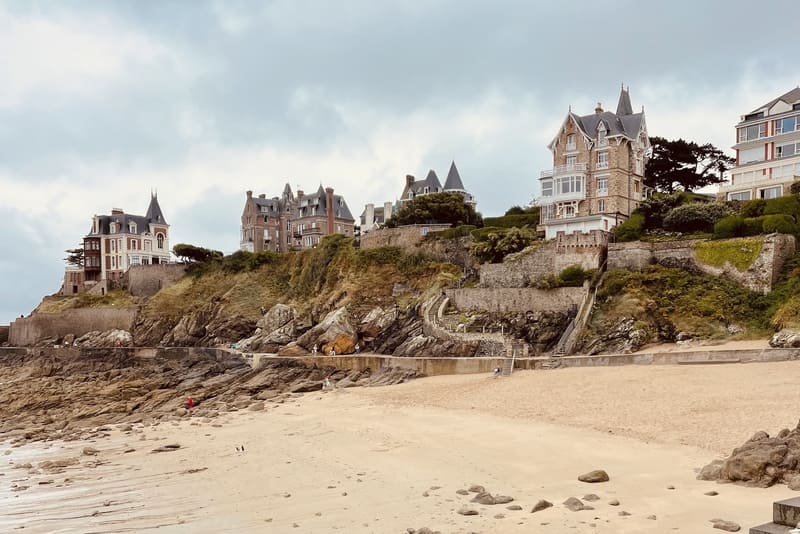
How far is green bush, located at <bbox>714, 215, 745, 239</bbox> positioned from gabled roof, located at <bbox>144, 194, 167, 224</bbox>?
53.2m

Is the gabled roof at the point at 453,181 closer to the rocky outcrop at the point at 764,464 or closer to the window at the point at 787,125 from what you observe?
the window at the point at 787,125

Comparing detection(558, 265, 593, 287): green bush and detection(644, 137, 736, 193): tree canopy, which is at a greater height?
detection(644, 137, 736, 193): tree canopy

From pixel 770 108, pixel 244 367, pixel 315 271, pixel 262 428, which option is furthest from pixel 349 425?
pixel 770 108

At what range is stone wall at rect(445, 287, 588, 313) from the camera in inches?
1142

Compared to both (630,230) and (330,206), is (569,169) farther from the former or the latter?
(330,206)

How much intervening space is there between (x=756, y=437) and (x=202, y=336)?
3972 cm

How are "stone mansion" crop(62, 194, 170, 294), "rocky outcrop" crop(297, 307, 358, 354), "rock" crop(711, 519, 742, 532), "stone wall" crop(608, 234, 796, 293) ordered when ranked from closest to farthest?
"rock" crop(711, 519, 742, 532) → "stone wall" crop(608, 234, 796, 293) → "rocky outcrop" crop(297, 307, 358, 354) → "stone mansion" crop(62, 194, 170, 294)

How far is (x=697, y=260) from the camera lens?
28188 mm

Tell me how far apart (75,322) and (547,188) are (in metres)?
37.3

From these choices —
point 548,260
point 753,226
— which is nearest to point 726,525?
point 753,226

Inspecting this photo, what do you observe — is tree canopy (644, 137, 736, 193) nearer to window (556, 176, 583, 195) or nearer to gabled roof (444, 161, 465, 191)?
window (556, 176, 583, 195)

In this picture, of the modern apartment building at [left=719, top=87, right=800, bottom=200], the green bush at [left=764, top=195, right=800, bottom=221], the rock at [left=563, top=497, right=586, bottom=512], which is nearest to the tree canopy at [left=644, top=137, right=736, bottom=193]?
the modern apartment building at [left=719, top=87, right=800, bottom=200]

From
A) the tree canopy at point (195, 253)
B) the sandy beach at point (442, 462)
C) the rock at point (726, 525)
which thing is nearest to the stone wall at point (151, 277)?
the tree canopy at point (195, 253)

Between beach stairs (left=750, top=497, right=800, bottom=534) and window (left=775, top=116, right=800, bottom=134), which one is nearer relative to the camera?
beach stairs (left=750, top=497, right=800, bottom=534)
